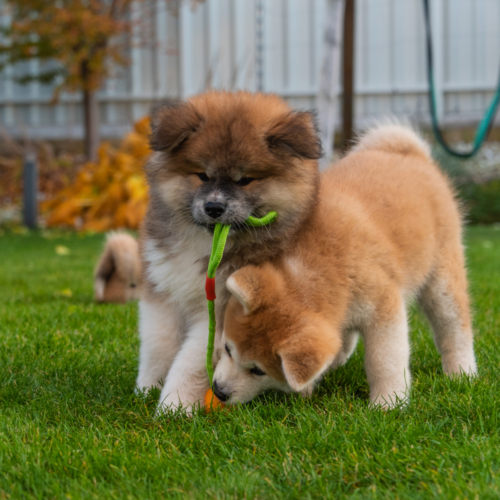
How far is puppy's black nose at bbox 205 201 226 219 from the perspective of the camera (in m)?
2.35

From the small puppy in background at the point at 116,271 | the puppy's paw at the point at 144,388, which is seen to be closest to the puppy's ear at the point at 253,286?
the puppy's paw at the point at 144,388

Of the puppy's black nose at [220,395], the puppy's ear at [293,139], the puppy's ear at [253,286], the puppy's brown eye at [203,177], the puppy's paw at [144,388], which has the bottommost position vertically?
the puppy's paw at [144,388]

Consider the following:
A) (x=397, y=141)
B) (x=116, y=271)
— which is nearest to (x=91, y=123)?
(x=116, y=271)

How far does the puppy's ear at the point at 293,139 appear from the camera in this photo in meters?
2.50

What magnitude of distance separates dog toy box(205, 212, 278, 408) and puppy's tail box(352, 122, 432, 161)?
1285 millimetres

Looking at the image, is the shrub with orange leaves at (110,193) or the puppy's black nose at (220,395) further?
the shrub with orange leaves at (110,193)

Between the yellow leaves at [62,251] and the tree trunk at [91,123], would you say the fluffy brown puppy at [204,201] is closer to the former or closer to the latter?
the yellow leaves at [62,251]

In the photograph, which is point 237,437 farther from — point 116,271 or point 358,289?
point 116,271

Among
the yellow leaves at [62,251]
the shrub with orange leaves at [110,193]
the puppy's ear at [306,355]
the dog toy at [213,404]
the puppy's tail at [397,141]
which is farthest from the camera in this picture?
the shrub with orange leaves at [110,193]

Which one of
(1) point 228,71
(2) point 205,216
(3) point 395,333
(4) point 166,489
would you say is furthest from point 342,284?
(1) point 228,71

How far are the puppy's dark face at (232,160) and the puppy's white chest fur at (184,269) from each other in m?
0.12

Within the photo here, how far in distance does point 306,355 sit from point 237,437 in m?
0.38

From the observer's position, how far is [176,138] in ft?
8.16

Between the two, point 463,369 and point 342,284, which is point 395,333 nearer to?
point 342,284
